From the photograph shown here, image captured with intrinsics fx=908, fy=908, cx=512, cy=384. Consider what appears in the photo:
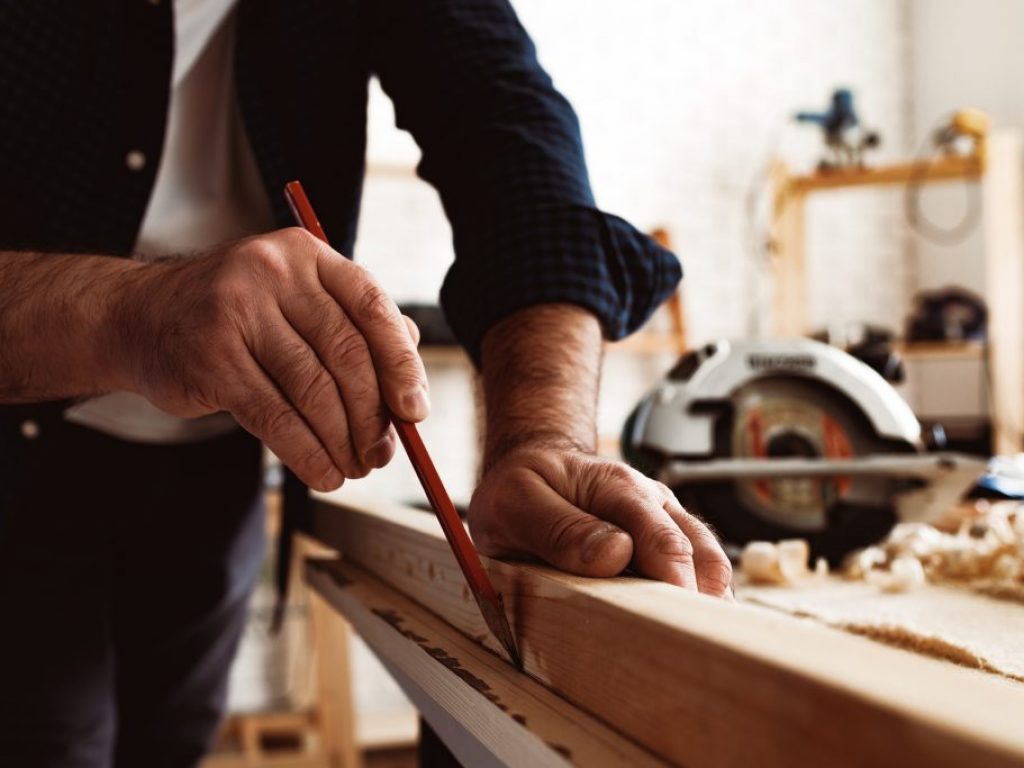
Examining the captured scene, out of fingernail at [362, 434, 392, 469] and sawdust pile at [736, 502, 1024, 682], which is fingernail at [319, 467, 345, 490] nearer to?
fingernail at [362, 434, 392, 469]

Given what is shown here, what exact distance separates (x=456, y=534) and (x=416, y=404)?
2.5 inches

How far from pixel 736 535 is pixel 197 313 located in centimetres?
59

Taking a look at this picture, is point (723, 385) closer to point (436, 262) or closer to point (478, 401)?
point (478, 401)

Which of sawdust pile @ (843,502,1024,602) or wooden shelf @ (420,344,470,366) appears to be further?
wooden shelf @ (420,344,470,366)

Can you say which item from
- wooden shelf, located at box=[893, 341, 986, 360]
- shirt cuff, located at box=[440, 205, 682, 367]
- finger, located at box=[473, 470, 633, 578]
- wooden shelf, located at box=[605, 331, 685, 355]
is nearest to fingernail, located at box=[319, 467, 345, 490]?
finger, located at box=[473, 470, 633, 578]

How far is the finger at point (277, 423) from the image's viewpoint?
434 mm

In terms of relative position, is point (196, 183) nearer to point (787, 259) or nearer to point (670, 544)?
point (670, 544)

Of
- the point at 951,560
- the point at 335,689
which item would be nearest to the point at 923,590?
the point at 951,560

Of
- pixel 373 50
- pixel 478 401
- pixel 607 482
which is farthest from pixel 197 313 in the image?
pixel 373 50

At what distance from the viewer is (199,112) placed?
0.99 metres

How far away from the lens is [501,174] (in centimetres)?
76

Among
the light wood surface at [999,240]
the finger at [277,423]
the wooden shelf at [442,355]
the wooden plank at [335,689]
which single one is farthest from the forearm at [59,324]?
the light wood surface at [999,240]

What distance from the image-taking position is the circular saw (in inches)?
33.0

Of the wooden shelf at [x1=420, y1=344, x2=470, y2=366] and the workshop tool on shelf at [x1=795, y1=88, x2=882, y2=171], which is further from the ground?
the workshop tool on shelf at [x1=795, y1=88, x2=882, y2=171]
